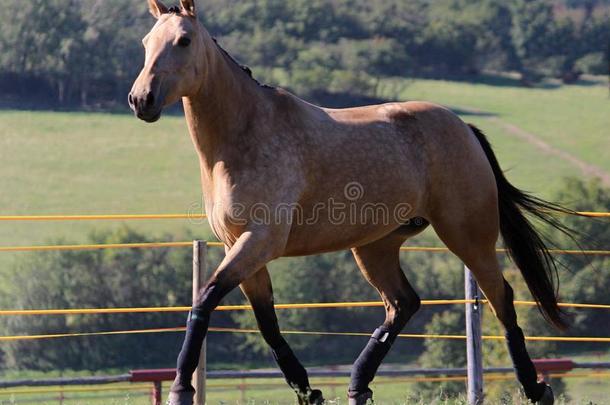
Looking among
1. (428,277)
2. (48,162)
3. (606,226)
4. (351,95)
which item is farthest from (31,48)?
(606,226)

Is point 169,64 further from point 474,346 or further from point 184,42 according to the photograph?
point 474,346

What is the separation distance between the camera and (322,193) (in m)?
5.20

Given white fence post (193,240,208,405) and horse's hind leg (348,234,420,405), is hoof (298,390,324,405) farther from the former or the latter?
white fence post (193,240,208,405)

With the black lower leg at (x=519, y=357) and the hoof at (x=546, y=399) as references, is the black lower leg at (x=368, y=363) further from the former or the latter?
the hoof at (x=546, y=399)

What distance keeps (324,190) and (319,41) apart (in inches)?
3067

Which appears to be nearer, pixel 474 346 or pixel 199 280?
pixel 199 280

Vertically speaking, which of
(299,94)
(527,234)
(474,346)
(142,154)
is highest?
(527,234)

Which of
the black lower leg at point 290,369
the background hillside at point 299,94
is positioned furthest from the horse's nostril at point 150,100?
the background hillside at point 299,94

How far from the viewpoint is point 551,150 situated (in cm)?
6512

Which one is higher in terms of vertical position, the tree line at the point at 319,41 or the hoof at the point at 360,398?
the hoof at the point at 360,398

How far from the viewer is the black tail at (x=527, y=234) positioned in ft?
20.0

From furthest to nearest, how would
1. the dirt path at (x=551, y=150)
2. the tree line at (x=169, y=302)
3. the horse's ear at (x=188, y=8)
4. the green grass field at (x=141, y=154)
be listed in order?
the dirt path at (x=551, y=150) < the green grass field at (x=141, y=154) < the tree line at (x=169, y=302) < the horse's ear at (x=188, y=8)

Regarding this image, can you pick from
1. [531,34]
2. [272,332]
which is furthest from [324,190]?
[531,34]

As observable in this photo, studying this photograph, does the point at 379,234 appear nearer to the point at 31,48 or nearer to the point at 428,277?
the point at 428,277
